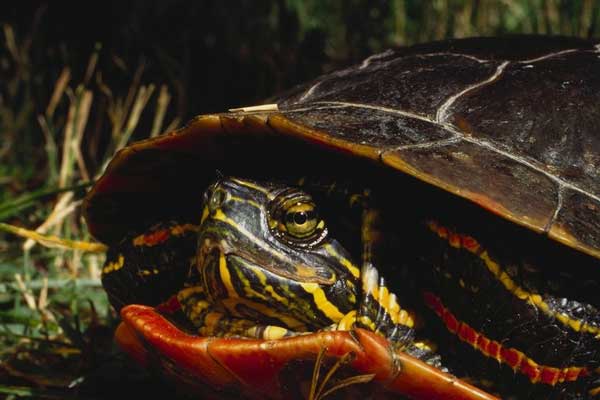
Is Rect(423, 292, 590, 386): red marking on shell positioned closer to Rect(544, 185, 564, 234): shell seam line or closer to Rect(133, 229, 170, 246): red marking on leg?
→ Rect(544, 185, 564, 234): shell seam line

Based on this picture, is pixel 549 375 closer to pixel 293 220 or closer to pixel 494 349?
pixel 494 349

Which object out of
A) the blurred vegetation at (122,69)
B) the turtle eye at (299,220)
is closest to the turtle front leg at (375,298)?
the turtle eye at (299,220)

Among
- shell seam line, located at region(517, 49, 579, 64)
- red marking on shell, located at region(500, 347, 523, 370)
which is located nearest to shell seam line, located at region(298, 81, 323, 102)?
shell seam line, located at region(517, 49, 579, 64)

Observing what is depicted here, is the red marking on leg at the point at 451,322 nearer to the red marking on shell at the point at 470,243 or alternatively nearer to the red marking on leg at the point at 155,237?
the red marking on shell at the point at 470,243

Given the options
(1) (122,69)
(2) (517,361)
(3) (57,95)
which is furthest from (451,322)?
(1) (122,69)

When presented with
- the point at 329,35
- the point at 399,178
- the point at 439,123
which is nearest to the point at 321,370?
the point at 399,178

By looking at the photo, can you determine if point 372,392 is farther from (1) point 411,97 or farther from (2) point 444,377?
(1) point 411,97
